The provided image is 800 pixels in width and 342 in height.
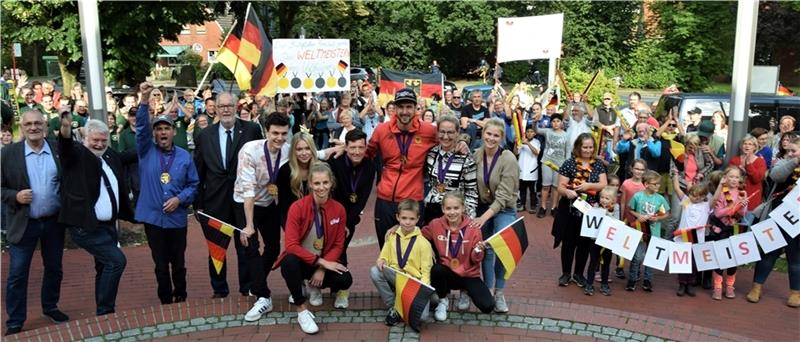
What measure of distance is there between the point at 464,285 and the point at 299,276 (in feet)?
4.42

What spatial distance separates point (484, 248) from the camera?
18.0 ft

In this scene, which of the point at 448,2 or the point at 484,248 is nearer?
the point at 484,248

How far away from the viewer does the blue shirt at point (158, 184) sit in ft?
19.0

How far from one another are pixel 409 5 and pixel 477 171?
39672mm

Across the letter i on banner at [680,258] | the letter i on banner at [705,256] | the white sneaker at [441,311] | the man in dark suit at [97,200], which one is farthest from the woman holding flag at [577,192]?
the man in dark suit at [97,200]

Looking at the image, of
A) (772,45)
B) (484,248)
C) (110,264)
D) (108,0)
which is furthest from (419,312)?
(772,45)

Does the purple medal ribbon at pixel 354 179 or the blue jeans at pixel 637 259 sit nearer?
the purple medal ribbon at pixel 354 179

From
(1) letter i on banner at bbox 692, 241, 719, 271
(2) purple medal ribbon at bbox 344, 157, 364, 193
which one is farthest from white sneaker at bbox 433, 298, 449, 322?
(1) letter i on banner at bbox 692, 241, 719, 271

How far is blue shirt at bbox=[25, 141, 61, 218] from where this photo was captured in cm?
546

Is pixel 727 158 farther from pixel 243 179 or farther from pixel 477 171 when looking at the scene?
pixel 243 179

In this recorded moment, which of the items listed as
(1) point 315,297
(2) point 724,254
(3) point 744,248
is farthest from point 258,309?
(3) point 744,248

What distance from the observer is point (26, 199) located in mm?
5340

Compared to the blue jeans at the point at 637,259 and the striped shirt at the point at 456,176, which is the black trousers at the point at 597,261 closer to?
the blue jeans at the point at 637,259

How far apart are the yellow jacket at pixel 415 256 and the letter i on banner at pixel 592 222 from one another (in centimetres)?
211
